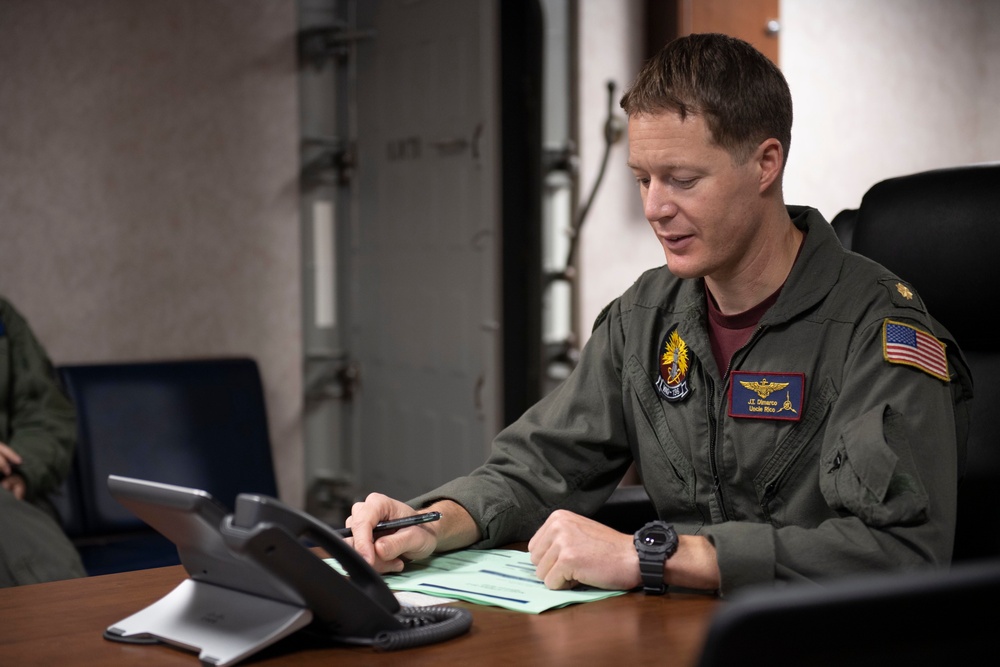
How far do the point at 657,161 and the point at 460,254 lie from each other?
236cm

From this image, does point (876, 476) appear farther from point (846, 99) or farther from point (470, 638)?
point (846, 99)

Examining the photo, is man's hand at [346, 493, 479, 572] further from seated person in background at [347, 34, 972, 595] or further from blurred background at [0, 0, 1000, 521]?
blurred background at [0, 0, 1000, 521]

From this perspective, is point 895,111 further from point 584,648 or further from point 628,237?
point 584,648

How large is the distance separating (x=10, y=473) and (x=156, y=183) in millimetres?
1425

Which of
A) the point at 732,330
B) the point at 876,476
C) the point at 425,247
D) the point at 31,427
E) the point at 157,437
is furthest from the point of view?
the point at 425,247

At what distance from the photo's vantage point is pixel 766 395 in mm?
1360

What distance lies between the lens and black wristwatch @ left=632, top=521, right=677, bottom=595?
3.71ft

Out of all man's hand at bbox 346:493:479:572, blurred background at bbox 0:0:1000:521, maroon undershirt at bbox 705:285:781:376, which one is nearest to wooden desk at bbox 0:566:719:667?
man's hand at bbox 346:493:479:572

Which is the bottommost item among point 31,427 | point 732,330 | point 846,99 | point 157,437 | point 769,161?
point 157,437

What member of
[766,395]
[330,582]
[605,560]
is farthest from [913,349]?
[330,582]

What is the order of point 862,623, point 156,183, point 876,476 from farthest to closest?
point 156,183 < point 876,476 < point 862,623

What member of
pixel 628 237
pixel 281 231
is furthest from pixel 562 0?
pixel 281 231

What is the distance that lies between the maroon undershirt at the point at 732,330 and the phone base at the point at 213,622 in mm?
705

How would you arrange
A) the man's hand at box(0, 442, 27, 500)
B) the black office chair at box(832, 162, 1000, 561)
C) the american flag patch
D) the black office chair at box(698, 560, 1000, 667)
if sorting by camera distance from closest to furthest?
the black office chair at box(698, 560, 1000, 667)
the american flag patch
the black office chair at box(832, 162, 1000, 561)
the man's hand at box(0, 442, 27, 500)
